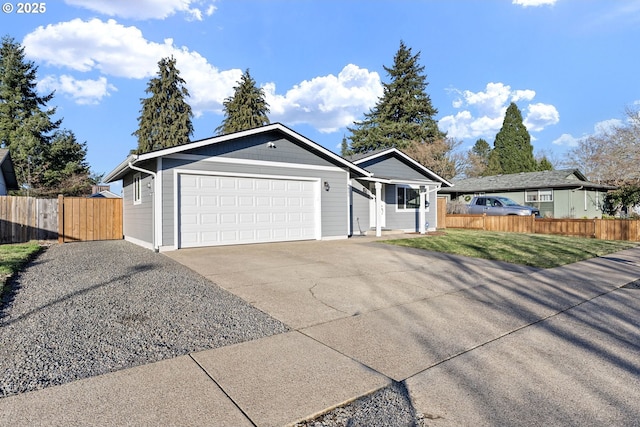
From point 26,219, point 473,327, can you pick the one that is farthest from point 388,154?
point 26,219

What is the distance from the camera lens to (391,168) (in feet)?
53.0

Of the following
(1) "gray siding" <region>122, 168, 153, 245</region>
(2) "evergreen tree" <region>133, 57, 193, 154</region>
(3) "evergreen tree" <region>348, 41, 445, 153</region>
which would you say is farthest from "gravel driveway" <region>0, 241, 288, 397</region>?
(3) "evergreen tree" <region>348, 41, 445, 153</region>

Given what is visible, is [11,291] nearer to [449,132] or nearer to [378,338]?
[378,338]

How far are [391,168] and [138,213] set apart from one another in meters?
10.8

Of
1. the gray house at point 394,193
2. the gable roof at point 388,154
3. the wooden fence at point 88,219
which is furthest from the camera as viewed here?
the gable roof at point 388,154

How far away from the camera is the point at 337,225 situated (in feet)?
43.0

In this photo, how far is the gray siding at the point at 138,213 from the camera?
1057 cm

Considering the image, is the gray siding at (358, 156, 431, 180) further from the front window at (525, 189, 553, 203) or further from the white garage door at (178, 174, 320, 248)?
the front window at (525, 189, 553, 203)

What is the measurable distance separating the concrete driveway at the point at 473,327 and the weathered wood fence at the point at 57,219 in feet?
27.4

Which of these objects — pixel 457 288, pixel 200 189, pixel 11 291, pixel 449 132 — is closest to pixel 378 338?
pixel 457 288

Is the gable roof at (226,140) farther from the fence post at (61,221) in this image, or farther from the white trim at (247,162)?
the fence post at (61,221)

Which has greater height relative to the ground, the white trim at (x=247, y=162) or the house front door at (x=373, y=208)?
the white trim at (x=247, y=162)

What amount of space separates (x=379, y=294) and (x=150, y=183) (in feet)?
26.9

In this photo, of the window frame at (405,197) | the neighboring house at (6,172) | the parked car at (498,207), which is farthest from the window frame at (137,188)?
the parked car at (498,207)
